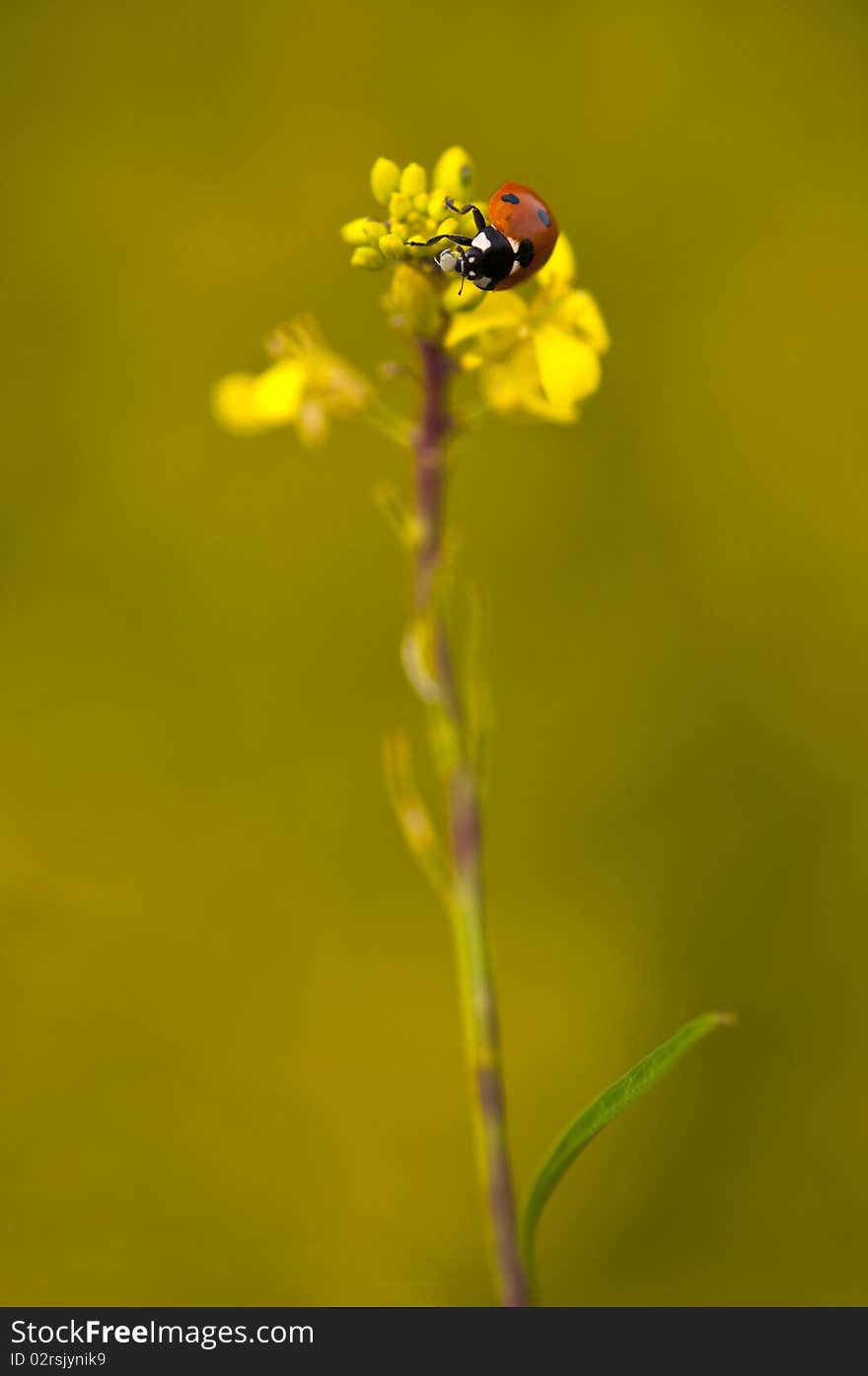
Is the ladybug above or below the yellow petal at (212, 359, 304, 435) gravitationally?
above

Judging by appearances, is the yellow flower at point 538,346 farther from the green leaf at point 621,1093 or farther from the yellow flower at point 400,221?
the green leaf at point 621,1093

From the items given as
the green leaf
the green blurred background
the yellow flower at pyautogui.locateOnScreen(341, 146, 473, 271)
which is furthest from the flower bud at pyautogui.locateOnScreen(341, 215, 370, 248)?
the green blurred background

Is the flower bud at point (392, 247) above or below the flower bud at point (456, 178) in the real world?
below

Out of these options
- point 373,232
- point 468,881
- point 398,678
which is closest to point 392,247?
point 373,232

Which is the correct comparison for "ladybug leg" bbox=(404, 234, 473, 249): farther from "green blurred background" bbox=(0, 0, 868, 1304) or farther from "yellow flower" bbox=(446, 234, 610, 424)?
"green blurred background" bbox=(0, 0, 868, 1304)

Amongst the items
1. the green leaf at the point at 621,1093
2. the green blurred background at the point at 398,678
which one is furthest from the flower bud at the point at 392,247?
the green blurred background at the point at 398,678

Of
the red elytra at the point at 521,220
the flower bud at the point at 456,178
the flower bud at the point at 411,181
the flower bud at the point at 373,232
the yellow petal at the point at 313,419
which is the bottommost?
the yellow petal at the point at 313,419

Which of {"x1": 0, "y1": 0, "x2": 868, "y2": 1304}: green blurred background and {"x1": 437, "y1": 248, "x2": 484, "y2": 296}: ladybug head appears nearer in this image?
{"x1": 437, "y1": 248, "x2": 484, "y2": 296}: ladybug head

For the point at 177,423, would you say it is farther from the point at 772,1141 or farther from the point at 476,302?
the point at 772,1141
